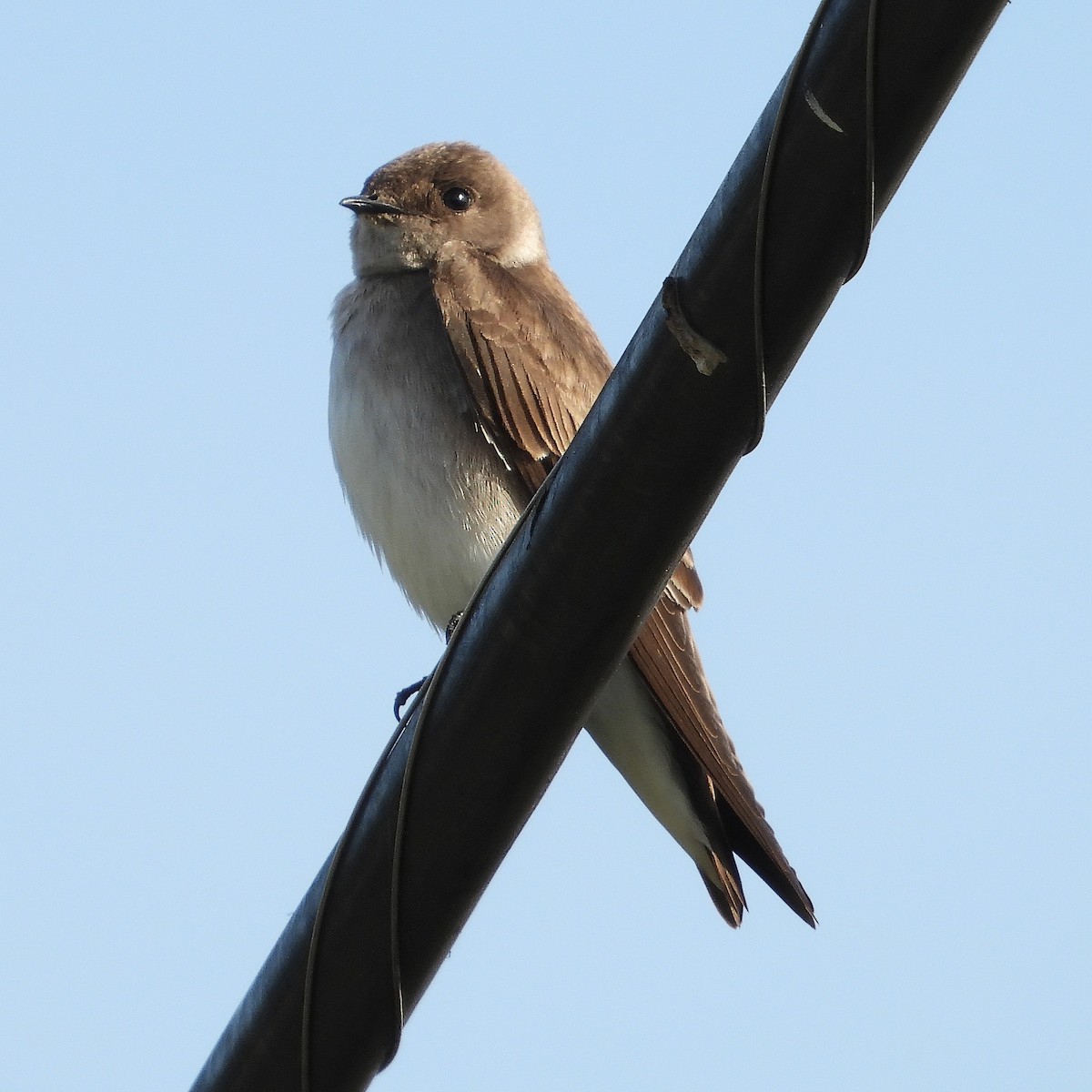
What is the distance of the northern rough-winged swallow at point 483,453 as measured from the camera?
439 cm

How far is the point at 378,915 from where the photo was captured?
267cm

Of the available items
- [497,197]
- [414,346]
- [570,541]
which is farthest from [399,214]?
[570,541]

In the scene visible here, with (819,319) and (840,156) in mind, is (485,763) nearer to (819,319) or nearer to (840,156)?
(819,319)

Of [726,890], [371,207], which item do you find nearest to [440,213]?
[371,207]

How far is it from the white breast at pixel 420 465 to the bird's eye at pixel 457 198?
1.13 meters

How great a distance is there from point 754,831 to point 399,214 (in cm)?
309

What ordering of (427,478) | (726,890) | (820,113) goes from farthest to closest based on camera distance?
(427,478)
(726,890)
(820,113)

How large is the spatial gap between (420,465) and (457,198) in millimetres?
1743

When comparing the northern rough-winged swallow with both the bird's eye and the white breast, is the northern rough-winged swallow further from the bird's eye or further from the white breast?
the bird's eye

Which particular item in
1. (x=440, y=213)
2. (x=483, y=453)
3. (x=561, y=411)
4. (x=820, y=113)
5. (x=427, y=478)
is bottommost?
(x=820, y=113)

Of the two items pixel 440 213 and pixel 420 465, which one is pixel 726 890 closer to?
pixel 420 465

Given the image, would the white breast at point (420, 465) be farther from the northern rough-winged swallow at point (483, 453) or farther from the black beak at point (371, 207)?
the black beak at point (371, 207)

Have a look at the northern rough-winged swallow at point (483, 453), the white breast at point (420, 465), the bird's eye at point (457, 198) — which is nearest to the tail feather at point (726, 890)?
the northern rough-winged swallow at point (483, 453)

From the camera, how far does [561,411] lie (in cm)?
514
